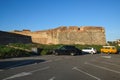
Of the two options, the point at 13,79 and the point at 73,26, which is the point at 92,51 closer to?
the point at 73,26

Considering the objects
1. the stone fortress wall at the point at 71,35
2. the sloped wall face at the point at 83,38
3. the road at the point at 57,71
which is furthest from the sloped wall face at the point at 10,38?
the road at the point at 57,71

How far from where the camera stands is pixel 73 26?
7288 cm

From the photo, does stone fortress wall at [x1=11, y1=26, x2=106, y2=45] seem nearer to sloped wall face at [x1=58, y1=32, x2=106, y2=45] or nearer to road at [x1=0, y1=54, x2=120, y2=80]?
sloped wall face at [x1=58, y1=32, x2=106, y2=45]

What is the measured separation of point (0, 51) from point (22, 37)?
1200 inches

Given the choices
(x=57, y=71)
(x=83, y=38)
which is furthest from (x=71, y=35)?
(x=57, y=71)

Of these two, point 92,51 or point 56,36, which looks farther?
point 56,36

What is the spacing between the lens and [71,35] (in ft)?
237

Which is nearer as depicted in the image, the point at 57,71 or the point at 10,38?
the point at 57,71

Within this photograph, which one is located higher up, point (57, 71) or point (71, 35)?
point (71, 35)

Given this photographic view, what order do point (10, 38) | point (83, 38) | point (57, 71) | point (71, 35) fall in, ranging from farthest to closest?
point (83, 38)
point (71, 35)
point (10, 38)
point (57, 71)

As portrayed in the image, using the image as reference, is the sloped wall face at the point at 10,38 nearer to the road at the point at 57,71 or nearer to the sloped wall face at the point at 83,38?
the sloped wall face at the point at 83,38

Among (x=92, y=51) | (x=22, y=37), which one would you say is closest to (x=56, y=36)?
(x=22, y=37)

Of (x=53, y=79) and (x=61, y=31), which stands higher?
(x=61, y=31)

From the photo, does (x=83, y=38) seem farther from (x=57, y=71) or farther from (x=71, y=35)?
(x=57, y=71)
